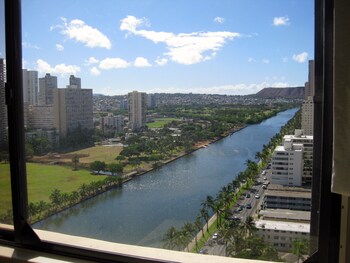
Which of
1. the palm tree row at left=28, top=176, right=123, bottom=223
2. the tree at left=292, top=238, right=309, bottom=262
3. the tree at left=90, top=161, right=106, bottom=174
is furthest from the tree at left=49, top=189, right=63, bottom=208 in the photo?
the tree at left=292, top=238, right=309, bottom=262

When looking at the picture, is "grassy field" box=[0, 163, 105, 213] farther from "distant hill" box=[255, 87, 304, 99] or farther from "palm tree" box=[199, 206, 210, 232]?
"distant hill" box=[255, 87, 304, 99]

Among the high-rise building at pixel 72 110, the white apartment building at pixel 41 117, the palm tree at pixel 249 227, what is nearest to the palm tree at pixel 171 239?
the palm tree at pixel 249 227

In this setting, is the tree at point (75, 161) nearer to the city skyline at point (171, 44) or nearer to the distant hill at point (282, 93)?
the city skyline at point (171, 44)

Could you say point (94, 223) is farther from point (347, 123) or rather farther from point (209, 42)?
point (347, 123)

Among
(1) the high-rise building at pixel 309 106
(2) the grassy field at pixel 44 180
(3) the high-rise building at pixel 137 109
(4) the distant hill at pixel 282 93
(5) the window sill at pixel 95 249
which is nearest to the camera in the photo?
(1) the high-rise building at pixel 309 106

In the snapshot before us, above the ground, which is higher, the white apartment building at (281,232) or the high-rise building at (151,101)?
the high-rise building at (151,101)

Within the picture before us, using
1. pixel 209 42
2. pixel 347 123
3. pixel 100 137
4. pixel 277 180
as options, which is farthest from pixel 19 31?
pixel 347 123
